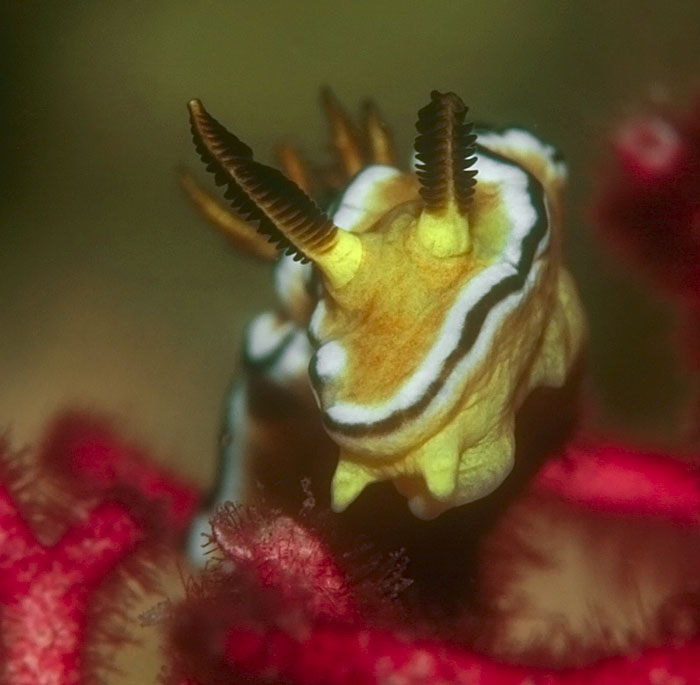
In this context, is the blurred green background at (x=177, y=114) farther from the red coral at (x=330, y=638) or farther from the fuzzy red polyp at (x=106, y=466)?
the red coral at (x=330, y=638)

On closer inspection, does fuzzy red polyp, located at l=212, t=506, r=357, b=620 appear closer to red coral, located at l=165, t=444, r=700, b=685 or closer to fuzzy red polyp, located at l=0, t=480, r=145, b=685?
red coral, located at l=165, t=444, r=700, b=685

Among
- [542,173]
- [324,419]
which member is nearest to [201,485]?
[324,419]

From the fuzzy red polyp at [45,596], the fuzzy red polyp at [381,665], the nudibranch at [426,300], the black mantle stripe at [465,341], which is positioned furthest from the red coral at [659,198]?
the fuzzy red polyp at [45,596]

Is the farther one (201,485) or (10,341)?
(10,341)

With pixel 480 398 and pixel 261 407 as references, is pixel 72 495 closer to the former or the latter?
pixel 261 407

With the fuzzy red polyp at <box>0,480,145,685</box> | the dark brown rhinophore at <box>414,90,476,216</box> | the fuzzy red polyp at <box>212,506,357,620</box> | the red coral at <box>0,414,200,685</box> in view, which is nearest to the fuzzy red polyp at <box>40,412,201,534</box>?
the red coral at <box>0,414,200,685</box>

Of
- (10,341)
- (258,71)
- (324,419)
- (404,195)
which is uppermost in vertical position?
(258,71)
